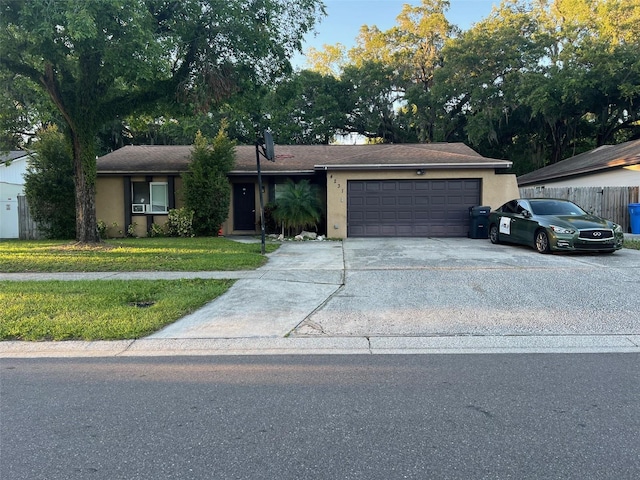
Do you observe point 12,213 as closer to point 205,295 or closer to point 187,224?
point 187,224

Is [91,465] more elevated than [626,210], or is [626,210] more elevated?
[626,210]

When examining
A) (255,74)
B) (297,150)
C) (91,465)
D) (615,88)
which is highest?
(615,88)

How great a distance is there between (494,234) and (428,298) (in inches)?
323

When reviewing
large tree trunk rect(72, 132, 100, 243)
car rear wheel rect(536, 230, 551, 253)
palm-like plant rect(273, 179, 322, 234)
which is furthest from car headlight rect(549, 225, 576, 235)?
large tree trunk rect(72, 132, 100, 243)

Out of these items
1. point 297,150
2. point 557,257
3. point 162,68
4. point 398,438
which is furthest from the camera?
point 297,150

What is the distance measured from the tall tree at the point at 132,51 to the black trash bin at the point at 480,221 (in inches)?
328

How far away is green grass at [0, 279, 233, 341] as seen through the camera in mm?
5766

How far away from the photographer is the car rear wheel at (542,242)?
38.9 feet

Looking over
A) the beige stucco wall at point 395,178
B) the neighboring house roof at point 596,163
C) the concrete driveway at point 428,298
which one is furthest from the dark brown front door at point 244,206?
the neighboring house roof at point 596,163

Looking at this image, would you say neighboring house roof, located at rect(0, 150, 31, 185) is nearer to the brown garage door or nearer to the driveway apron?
the brown garage door

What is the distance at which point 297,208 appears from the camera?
52.9 feet

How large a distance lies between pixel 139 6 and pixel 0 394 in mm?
9335

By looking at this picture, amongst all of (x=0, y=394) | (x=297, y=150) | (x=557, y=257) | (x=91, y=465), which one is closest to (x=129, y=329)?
(x=0, y=394)

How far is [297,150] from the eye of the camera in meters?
22.2
